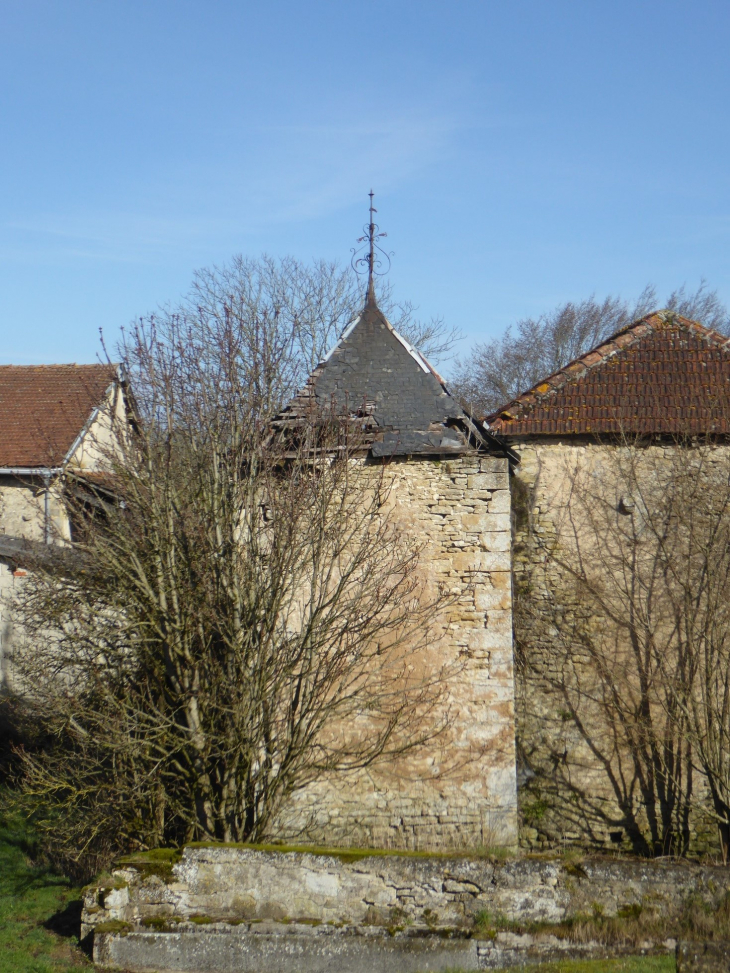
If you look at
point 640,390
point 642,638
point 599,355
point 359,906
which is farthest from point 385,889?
point 599,355

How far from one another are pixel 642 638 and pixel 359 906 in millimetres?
4316

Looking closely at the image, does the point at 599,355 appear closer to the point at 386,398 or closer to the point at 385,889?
the point at 386,398

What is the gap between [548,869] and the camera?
6.31m

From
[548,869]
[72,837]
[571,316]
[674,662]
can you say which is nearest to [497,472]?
[674,662]

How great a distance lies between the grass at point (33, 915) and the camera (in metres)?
6.33

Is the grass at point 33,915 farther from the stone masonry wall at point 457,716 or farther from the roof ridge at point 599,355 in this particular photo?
the roof ridge at point 599,355

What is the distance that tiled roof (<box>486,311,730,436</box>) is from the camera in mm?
9547

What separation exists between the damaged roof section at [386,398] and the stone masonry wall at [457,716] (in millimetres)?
312

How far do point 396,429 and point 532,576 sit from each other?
Answer: 2203 mm

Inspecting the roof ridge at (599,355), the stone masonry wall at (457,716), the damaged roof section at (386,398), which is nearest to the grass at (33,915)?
the stone masonry wall at (457,716)

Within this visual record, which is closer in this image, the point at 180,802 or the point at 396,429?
the point at 180,802

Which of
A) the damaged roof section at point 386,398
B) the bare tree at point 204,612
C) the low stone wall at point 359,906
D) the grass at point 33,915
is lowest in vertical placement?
the grass at point 33,915

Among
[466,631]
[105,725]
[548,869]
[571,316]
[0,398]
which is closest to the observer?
[548,869]

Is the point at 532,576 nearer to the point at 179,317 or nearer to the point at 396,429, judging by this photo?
the point at 396,429
